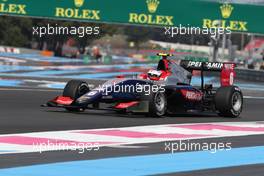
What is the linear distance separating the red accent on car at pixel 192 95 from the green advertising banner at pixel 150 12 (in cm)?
1753

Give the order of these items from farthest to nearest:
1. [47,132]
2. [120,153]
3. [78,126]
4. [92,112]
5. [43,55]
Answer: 1. [43,55]
2. [92,112]
3. [78,126]
4. [47,132]
5. [120,153]

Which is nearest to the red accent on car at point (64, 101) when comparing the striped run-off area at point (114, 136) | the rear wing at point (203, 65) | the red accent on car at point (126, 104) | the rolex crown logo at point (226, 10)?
the red accent on car at point (126, 104)

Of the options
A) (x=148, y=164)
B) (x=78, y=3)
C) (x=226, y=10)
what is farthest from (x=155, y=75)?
(x=226, y=10)

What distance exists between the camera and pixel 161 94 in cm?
1442

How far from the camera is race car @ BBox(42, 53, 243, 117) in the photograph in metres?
14.3

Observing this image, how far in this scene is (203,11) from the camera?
3338 cm

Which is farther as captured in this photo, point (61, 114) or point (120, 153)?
point (61, 114)

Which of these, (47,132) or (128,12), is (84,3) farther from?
(47,132)

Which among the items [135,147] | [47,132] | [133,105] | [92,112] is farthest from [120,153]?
[92,112]

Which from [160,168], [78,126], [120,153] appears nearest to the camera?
[160,168]

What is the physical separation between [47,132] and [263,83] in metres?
26.1

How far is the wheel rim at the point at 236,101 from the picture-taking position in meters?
15.5

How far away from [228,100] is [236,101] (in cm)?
40

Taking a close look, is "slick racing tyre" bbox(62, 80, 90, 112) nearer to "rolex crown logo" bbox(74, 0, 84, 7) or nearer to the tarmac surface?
the tarmac surface
